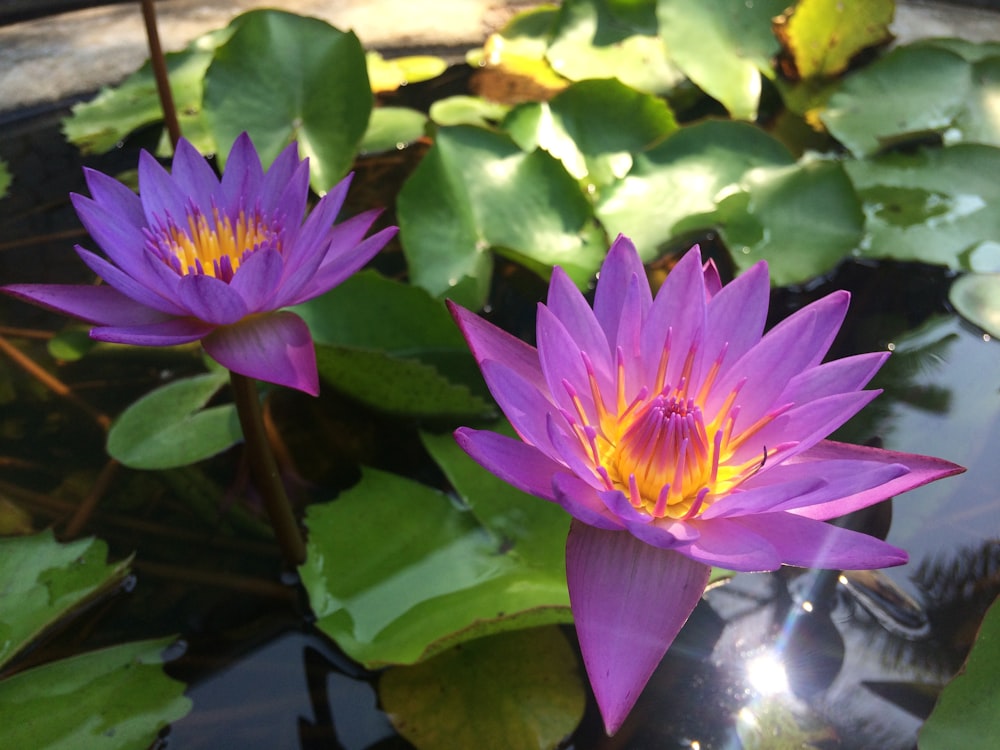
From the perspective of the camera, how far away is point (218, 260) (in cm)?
88

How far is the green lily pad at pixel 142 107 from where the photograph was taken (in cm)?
180

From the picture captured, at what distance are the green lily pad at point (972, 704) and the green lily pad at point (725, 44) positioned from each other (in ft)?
4.30

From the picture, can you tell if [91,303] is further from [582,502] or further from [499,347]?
[582,502]

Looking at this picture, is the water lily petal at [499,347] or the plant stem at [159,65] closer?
the water lily petal at [499,347]

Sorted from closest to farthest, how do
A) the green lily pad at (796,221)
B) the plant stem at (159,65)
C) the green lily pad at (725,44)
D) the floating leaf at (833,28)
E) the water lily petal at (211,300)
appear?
the water lily petal at (211,300)
the plant stem at (159,65)
the green lily pad at (796,221)
the green lily pad at (725,44)
the floating leaf at (833,28)

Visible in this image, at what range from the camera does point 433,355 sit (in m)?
1.22

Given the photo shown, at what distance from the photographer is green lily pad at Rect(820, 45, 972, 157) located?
66.8 inches

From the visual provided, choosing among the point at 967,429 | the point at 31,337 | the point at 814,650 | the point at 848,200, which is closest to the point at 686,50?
the point at 848,200

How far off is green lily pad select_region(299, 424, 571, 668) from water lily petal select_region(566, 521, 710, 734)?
18cm

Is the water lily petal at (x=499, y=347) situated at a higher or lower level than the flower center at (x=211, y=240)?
lower

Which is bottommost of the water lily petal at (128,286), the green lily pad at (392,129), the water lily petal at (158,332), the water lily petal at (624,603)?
the green lily pad at (392,129)

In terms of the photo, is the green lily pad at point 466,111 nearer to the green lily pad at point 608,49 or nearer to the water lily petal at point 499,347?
the green lily pad at point 608,49

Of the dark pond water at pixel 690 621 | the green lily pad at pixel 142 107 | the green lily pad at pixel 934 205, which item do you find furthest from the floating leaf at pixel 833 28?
the green lily pad at pixel 142 107

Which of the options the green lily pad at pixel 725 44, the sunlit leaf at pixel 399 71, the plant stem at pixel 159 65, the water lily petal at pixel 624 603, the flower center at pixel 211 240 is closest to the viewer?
the water lily petal at pixel 624 603
